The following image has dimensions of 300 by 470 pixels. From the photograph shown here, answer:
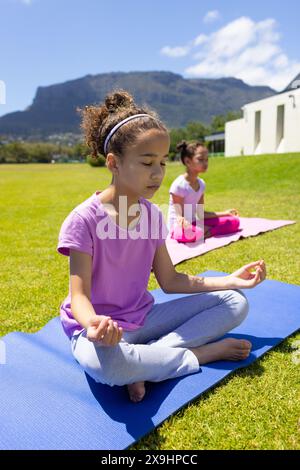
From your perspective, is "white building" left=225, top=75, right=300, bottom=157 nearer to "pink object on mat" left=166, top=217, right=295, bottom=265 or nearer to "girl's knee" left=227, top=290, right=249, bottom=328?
"pink object on mat" left=166, top=217, right=295, bottom=265

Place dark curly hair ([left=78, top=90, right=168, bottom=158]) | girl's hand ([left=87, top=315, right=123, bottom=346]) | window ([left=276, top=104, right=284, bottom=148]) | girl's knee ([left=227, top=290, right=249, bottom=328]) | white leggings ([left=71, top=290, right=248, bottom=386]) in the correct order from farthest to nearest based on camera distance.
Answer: window ([left=276, top=104, right=284, bottom=148]), girl's knee ([left=227, top=290, right=249, bottom=328]), dark curly hair ([left=78, top=90, right=168, bottom=158]), white leggings ([left=71, top=290, right=248, bottom=386]), girl's hand ([left=87, top=315, right=123, bottom=346])

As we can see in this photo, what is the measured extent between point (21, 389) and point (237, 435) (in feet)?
3.39

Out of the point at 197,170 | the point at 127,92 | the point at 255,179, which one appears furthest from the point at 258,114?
the point at 127,92

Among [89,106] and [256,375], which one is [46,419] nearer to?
[256,375]

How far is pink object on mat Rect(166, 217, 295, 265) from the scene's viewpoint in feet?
14.9

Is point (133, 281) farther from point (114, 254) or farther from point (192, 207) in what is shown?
point (192, 207)

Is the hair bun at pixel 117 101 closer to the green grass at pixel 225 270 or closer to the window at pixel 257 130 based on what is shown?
the green grass at pixel 225 270

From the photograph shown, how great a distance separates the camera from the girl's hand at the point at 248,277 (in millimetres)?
2289

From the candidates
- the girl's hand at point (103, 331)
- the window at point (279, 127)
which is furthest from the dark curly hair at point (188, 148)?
the window at point (279, 127)

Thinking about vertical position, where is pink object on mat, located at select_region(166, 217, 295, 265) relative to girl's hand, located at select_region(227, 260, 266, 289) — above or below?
below

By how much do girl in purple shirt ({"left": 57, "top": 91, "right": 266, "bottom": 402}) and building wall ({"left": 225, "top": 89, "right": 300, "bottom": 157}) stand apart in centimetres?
2418

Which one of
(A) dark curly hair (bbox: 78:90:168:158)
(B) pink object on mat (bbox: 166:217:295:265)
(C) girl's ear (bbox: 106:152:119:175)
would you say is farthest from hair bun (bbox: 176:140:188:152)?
(C) girl's ear (bbox: 106:152:119:175)

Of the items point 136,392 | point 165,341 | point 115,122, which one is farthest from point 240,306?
point 115,122

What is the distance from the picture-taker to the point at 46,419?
5.67ft
